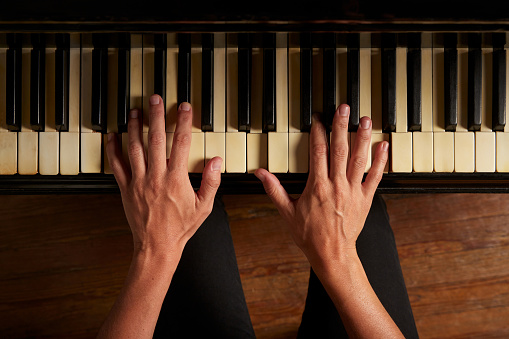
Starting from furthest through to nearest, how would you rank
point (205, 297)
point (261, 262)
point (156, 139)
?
point (261, 262) < point (205, 297) < point (156, 139)

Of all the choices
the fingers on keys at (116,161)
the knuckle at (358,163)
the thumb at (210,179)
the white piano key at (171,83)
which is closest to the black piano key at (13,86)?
the fingers on keys at (116,161)

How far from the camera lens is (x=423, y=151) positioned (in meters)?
0.91

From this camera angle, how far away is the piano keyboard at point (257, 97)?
89 centimetres

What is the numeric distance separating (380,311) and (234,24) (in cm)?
70

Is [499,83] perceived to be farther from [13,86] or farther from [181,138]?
[13,86]

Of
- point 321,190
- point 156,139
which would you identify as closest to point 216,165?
point 156,139

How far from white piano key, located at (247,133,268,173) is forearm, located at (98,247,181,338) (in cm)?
27

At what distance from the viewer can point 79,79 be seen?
35.6 inches

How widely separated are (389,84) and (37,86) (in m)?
0.79

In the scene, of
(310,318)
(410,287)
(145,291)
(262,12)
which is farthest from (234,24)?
(410,287)

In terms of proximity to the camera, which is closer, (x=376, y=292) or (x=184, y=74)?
(x=184, y=74)

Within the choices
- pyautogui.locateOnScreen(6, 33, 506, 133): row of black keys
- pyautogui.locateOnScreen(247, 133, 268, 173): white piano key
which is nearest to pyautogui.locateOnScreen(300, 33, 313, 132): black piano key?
pyautogui.locateOnScreen(6, 33, 506, 133): row of black keys

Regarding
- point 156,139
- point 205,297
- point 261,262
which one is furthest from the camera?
point 261,262

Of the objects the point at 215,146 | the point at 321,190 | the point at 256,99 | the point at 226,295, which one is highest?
the point at 256,99
